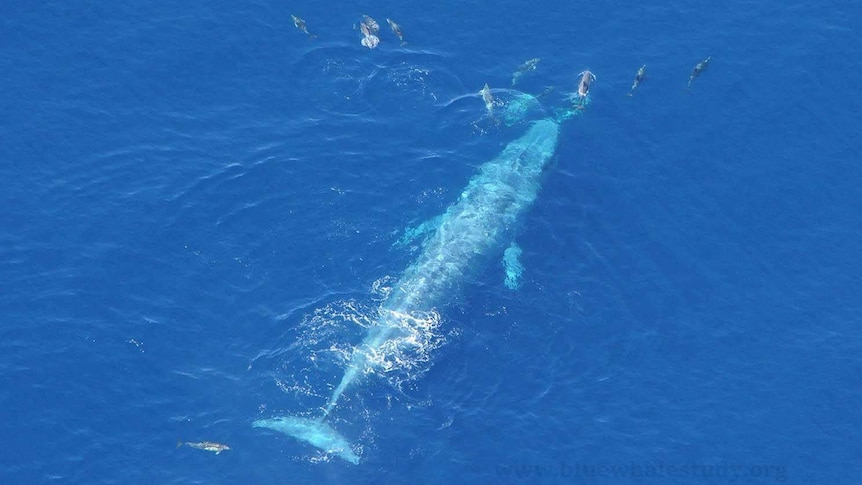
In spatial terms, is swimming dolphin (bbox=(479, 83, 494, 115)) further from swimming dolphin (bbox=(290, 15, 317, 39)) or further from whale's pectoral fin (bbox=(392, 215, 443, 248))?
swimming dolphin (bbox=(290, 15, 317, 39))

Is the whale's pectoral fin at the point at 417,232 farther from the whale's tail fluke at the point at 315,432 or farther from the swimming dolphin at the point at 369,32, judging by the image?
the swimming dolphin at the point at 369,32

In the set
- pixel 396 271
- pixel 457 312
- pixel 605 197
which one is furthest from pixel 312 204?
pixel 605 197

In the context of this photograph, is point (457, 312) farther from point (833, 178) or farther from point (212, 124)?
point (833, 178)

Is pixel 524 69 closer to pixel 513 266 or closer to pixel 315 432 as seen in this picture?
pixel 513 266

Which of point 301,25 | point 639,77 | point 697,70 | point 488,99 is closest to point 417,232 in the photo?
point 488,99

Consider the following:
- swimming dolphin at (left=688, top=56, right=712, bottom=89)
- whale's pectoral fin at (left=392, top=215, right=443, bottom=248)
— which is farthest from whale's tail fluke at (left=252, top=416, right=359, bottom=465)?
swimming dolphin at (left=688, top=56, right=712, bottom=89)

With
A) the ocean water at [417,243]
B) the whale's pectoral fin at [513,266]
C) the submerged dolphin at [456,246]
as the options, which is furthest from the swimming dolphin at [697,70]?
the whale's pectoral fin at [513,266]

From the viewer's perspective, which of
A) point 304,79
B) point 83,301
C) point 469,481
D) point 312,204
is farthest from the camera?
point 304,79
